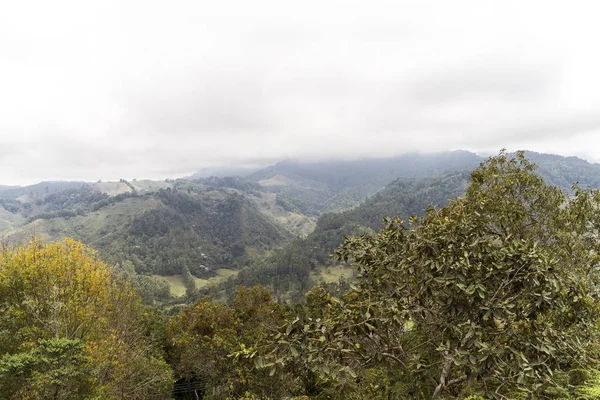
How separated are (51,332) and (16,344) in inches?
63.0

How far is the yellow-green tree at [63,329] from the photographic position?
14.1 m

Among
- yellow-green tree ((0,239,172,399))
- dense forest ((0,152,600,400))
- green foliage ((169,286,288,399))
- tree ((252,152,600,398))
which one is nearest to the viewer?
tree ((252,152,600,398))

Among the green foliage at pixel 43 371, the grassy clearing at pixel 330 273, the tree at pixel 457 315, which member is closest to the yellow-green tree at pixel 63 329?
the green foliage at pixel 43 371

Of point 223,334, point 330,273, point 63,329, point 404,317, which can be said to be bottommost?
point 330,273

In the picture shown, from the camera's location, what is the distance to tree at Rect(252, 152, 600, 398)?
6.45 meters

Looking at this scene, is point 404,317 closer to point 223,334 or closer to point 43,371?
point 43,371

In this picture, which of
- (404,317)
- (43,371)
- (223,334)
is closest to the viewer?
(404,317)

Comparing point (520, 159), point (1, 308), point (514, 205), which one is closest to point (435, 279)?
point (514, 205)

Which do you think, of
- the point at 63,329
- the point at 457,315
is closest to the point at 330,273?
the point at 63,329

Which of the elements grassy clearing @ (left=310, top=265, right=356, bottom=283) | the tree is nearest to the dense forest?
the tree

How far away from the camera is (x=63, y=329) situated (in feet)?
61.0

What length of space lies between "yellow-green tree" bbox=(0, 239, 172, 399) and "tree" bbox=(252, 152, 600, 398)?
13.7m

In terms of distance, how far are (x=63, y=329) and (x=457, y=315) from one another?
71.2 ft

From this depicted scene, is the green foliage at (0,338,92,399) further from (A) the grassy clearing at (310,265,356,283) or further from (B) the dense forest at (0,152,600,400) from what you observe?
(A) the grassy clearing at (310,265,356,283)
